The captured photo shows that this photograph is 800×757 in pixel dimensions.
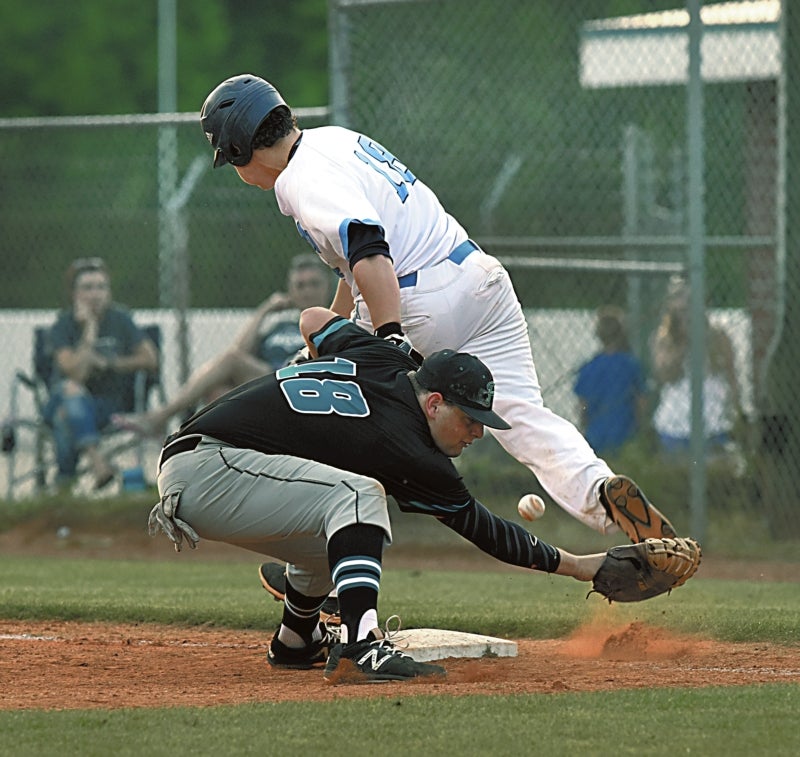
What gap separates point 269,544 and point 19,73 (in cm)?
2844

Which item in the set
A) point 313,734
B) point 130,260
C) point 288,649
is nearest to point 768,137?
point 130,260

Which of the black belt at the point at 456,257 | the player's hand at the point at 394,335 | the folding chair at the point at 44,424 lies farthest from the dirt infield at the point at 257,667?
the folding chair at the point at 44,424

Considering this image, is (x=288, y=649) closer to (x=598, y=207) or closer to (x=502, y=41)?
(x=598, y=207)

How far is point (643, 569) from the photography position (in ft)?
18.7

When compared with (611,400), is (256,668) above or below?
below

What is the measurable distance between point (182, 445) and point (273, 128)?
4.66 feet

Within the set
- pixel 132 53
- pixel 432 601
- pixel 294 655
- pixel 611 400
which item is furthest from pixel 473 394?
pixel 132 53

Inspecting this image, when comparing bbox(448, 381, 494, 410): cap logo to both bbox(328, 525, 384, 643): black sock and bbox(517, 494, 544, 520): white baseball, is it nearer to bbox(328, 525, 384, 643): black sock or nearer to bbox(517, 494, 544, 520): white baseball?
bbox(328, 525, 384, 643): black sock

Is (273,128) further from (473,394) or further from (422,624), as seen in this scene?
(422,624)

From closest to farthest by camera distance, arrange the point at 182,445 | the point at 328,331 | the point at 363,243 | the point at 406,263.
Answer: the point at 182,445
the point at 328,331
the point at 363,243
the point at 406,263

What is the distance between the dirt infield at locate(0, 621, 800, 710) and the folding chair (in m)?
4.77

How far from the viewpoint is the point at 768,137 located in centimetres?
1305

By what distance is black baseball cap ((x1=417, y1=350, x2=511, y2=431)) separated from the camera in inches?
197

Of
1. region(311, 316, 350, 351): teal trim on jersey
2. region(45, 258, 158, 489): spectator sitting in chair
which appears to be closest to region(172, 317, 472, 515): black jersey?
region(311, 316, 350, 351): teal trim on jersey
